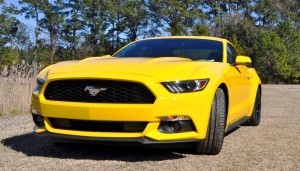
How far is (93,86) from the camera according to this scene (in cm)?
374

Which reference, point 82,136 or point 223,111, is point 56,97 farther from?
point 223,111

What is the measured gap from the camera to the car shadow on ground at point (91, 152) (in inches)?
161

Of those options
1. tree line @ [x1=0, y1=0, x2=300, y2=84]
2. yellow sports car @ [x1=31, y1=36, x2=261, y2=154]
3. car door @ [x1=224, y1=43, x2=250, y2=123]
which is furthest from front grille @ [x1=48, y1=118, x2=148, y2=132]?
tree line @ [x1=0, y1=0, x2=300, y2=84]

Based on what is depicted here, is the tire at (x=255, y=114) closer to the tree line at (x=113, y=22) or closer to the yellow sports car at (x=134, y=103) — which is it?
the yellow sports car at (x=134, y=103)

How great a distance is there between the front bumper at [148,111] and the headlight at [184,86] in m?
0.04

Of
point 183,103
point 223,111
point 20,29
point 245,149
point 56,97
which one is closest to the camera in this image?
point 183,103

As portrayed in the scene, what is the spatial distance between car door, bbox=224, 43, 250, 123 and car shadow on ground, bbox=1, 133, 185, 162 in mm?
955

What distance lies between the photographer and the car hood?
3744 millimetres

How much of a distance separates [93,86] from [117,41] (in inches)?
2078

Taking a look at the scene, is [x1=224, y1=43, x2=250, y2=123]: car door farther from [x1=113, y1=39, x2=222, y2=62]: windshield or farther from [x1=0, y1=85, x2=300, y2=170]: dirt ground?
[x1=0, y1=85, x2=300, y2=170]: dirt ground

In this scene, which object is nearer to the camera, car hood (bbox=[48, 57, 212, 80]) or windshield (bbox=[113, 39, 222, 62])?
car hood (bbox=[48, 57, 212, 80])

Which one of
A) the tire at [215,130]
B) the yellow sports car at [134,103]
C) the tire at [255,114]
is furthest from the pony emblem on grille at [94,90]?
the tire at [255,114]

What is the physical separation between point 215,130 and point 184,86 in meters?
0.65

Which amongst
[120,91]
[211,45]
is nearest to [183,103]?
[120,91]
